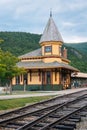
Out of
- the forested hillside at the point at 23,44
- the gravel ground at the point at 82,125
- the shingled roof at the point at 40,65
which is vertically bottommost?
the gravel ground at the point at 82,125

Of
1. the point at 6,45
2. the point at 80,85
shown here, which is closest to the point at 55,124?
the point at 80,85

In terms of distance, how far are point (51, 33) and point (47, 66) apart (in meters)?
5.74

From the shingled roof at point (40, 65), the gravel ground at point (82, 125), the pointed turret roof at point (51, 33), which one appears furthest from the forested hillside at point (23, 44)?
the gravel ground at point (82, 125)

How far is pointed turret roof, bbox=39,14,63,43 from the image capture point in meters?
49.9

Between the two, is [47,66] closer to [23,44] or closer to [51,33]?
[51,33]

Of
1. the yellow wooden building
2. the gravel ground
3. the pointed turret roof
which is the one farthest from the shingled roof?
the gravel ground

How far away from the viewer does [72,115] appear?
14.7m

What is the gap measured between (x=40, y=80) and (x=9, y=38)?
95.9 metres

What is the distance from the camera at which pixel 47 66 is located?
47469 millimetres

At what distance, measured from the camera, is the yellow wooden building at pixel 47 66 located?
157 feet

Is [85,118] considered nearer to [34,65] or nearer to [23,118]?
[23,118]

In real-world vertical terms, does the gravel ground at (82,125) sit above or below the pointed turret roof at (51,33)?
below

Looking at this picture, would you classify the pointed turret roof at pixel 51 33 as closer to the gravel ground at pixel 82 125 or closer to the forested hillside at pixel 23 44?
the gravel ground at pixel 82 125

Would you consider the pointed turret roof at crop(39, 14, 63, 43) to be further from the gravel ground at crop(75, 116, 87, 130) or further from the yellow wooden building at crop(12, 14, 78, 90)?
the gravel ground at crop(75, 116, 87, 130)
